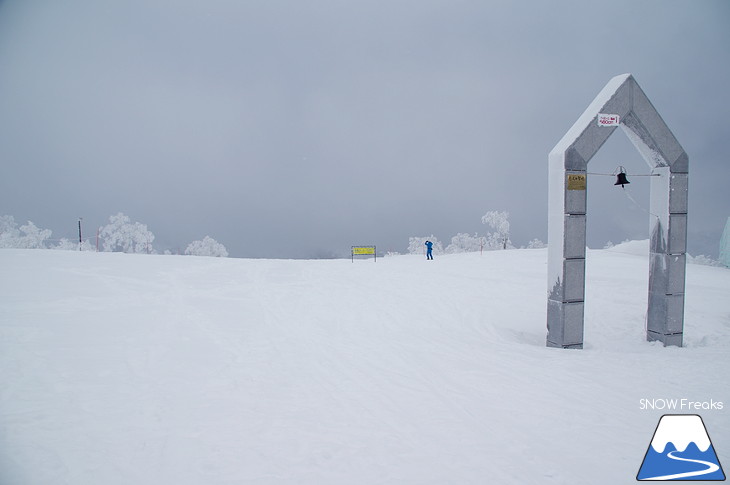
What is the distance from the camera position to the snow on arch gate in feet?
31.2

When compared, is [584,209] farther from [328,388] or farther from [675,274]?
[328,388]

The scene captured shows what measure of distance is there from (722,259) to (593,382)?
4575cm

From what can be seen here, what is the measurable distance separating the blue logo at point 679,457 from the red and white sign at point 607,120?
717 centimetres

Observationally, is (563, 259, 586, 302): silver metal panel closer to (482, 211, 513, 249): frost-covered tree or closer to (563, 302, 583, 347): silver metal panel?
(563, 302, 583, 347): silver metal panel

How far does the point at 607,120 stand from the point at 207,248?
7629 cm

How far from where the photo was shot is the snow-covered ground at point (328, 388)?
4.31 meters

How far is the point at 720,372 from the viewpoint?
24.7ft

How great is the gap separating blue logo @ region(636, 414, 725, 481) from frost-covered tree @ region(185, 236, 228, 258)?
7684cm

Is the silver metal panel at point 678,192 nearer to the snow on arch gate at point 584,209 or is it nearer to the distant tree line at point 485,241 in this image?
the snow on arch gate at point 584,209

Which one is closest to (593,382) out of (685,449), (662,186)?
(685,449)

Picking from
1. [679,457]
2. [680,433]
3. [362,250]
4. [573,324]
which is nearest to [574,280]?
[573,324]

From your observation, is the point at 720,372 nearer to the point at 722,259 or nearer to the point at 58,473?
the point at 58,473

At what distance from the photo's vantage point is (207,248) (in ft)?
253

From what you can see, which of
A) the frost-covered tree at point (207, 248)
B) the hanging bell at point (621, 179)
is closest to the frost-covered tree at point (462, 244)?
the frost-covered tree at point (207, 248)
